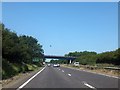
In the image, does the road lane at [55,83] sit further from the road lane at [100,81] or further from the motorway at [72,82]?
the road lane at [100,81]

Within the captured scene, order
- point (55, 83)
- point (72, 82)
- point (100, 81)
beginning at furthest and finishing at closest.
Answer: point (100, 81), point (72, 82), point (55, 83)

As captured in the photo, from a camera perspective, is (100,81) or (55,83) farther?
(100,81)

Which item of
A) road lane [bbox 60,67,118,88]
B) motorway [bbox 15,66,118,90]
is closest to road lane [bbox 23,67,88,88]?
motorway [bbox 15,66,118,90]

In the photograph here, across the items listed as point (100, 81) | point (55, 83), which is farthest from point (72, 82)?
point (100, 81)

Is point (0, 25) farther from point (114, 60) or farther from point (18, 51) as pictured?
point (114, 60)

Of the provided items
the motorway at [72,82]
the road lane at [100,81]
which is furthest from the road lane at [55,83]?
the road lane at [100,81]

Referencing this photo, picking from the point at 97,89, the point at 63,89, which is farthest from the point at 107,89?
the point at 63,89

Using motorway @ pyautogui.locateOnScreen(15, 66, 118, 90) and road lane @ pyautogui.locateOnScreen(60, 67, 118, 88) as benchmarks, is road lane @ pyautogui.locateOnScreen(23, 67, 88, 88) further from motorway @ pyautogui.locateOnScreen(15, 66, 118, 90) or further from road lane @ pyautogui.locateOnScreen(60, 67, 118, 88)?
road lane @ pyautogui.locateOnScreen(60, 67, 118, 88)

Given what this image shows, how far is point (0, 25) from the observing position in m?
38.1

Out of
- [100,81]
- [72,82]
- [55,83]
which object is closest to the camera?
[55,83]

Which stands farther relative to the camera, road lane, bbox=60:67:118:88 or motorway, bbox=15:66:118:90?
road lane, bbox=60:67:118:88

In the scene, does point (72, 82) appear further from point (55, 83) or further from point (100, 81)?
point (100, 81)

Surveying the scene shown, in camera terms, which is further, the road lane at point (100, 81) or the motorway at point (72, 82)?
the road lane at point (100, 81)

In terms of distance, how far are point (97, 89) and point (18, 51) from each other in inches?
1218
